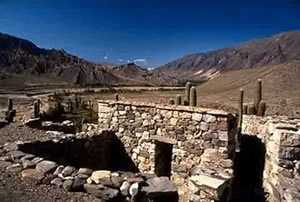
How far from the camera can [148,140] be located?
967 centimetres

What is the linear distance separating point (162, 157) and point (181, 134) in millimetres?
1398

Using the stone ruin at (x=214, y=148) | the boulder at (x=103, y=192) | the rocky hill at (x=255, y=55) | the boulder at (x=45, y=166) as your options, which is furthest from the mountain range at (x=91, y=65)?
the boulder at (x=103, y=192)

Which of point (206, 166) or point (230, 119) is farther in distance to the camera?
point (230, 119)

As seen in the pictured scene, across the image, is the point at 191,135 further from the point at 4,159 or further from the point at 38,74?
the point at 38,74

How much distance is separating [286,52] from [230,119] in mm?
151610

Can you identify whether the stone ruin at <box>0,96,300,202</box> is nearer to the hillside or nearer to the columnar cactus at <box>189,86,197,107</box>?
the columnar cactus at <box>189,86,197,107</box>

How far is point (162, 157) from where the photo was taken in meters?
9.92

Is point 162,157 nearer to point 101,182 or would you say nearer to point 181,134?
point 181,134

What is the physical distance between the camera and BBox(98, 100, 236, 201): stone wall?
303 inches

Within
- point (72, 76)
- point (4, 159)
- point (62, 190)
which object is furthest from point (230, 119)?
point (72, 76)

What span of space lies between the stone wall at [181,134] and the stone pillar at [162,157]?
5.2 inches

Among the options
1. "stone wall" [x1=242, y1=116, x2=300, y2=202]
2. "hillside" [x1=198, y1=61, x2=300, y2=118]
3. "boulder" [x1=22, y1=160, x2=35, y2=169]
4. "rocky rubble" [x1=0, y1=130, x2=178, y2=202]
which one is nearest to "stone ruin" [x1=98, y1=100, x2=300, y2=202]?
"stone wall" [x1=242, y1=116, x2=300, y2=202]

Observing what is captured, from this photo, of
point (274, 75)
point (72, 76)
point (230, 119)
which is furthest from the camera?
point (72, 76)

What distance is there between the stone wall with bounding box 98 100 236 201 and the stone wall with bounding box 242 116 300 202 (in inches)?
37.9
